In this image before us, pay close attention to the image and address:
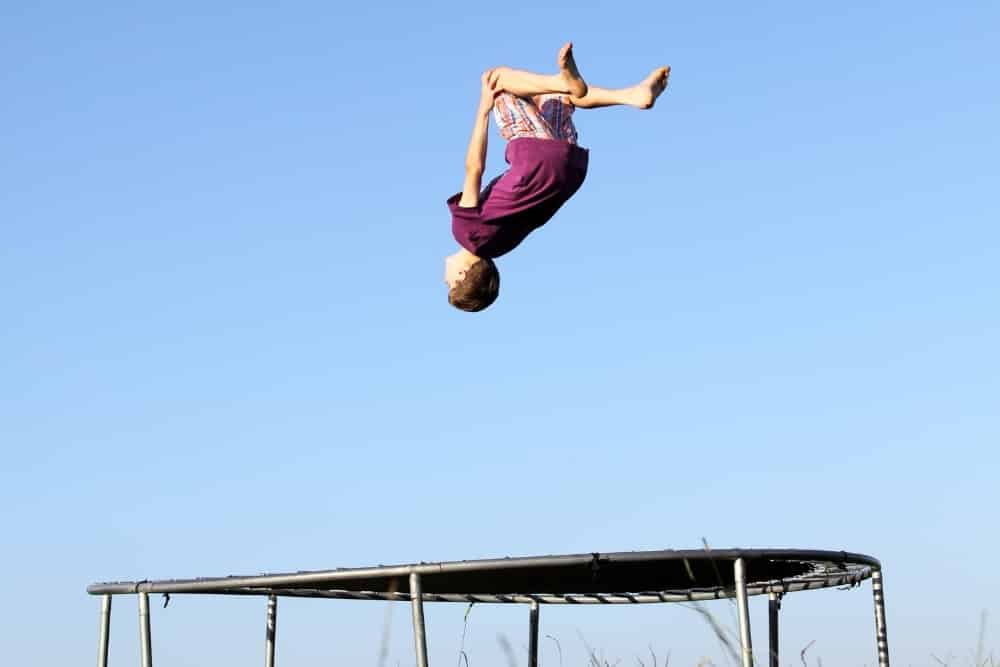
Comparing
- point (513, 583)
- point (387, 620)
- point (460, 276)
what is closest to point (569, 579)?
point (513, 583)

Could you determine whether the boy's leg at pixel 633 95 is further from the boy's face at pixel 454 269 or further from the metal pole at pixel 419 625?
the metal pole at pixel 419 625

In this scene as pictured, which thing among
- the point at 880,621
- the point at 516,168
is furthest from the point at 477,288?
the point at 880,621

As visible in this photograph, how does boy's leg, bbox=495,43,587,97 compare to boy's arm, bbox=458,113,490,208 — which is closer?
boy's leg, bbox=495,43,587,97

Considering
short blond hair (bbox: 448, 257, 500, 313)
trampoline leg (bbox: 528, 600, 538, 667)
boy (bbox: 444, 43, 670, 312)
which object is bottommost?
trampoline leg (bbox: 528, 600, 538, 667)

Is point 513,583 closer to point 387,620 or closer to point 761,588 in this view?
point 761,588

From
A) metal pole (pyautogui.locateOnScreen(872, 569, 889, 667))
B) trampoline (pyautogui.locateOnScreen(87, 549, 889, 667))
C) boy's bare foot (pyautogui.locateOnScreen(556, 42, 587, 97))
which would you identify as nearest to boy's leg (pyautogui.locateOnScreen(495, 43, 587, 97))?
boy's bare foot (pyautogui.locateOnScreen(556, 42, 587, 97))

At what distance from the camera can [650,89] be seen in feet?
22.4

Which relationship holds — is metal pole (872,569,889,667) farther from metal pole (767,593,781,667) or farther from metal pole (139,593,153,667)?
metal pole (139,593,153,667)

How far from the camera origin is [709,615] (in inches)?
133

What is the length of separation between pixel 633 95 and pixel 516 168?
2.68ft

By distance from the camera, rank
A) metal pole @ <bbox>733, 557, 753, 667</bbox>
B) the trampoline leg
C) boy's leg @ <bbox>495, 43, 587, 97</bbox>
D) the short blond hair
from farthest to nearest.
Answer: the trampoline leg → the short blond hair → boy's leg @ <bbox>495, 43, 587, 97</bbox> → metal pole @ <bbox>733, 557, 753, 667</bbox>

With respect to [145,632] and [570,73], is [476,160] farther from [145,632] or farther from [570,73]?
[145,632]

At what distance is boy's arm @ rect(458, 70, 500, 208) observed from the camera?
7.40m

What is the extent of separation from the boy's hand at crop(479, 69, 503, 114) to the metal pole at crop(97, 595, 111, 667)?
10.7 feet
